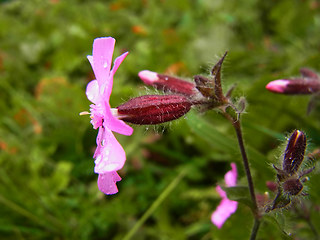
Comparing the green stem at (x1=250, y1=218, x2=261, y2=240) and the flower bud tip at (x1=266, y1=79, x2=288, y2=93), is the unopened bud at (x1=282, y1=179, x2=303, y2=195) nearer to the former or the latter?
the green stem at (x1=250, y1=218, x2=261, y2=240)

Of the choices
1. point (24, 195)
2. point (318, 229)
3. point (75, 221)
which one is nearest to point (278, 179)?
point (318, 229)

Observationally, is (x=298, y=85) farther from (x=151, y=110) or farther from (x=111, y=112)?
(x=111, y=112)

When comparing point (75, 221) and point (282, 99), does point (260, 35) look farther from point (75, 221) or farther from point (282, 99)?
point (75, 221)

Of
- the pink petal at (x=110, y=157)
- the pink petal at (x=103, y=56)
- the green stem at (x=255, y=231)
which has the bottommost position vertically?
the green stem at (x=255, y=231)

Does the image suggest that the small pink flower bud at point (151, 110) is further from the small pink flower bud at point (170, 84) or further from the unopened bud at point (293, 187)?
the unopened bud at point (293, 187)

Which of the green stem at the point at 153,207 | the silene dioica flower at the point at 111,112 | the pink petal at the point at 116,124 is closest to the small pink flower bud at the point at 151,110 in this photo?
the silene dioica flower at the point at 111,112

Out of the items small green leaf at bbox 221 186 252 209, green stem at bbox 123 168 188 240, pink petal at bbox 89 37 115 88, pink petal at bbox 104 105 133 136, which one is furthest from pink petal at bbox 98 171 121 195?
green stem at bbox 123 168 188 240

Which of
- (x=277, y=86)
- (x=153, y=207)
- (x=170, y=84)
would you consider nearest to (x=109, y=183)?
(x=170, y=84)
